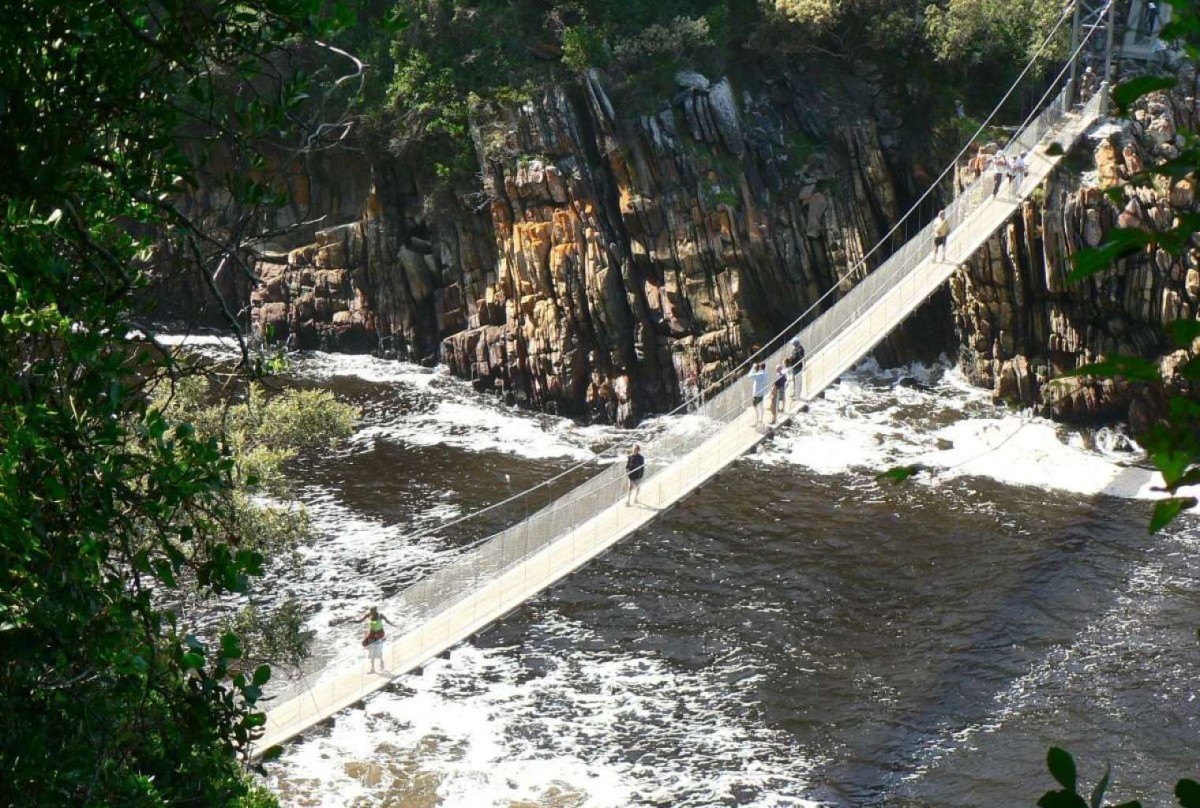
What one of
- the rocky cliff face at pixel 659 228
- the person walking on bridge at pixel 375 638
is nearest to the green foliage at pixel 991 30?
the rocky cliff face at pixel 659 228

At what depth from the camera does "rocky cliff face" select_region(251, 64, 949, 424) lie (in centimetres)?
2961

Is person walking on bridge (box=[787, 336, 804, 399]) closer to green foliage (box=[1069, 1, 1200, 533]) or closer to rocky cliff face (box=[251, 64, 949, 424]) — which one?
rocky cliff face (box=[251, 64, 949, 424])

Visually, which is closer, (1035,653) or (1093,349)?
(1035,653)

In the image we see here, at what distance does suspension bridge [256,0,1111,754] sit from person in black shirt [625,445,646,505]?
138 mm

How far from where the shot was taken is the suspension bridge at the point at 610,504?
16.7 metres

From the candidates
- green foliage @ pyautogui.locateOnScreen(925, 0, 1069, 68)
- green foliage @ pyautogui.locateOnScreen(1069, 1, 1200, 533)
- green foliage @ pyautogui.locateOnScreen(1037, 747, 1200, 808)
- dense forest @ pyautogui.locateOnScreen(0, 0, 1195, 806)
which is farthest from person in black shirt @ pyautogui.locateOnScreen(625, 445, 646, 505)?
green foliage @ pyautogui.locateOnScreen(1037, 747, 1200, 808)

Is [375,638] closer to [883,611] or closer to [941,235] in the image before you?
[883,611]

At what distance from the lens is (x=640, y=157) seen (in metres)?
30.1

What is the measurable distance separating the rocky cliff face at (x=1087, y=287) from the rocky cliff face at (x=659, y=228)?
99.8 inches

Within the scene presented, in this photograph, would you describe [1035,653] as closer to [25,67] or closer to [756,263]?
[756,263]

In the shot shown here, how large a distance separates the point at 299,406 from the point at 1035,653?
1313cm

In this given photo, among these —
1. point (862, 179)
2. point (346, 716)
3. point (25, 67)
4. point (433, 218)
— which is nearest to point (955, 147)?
point (862, 179)

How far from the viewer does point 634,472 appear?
19203 mm

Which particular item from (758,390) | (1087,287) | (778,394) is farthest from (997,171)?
(758,390)
